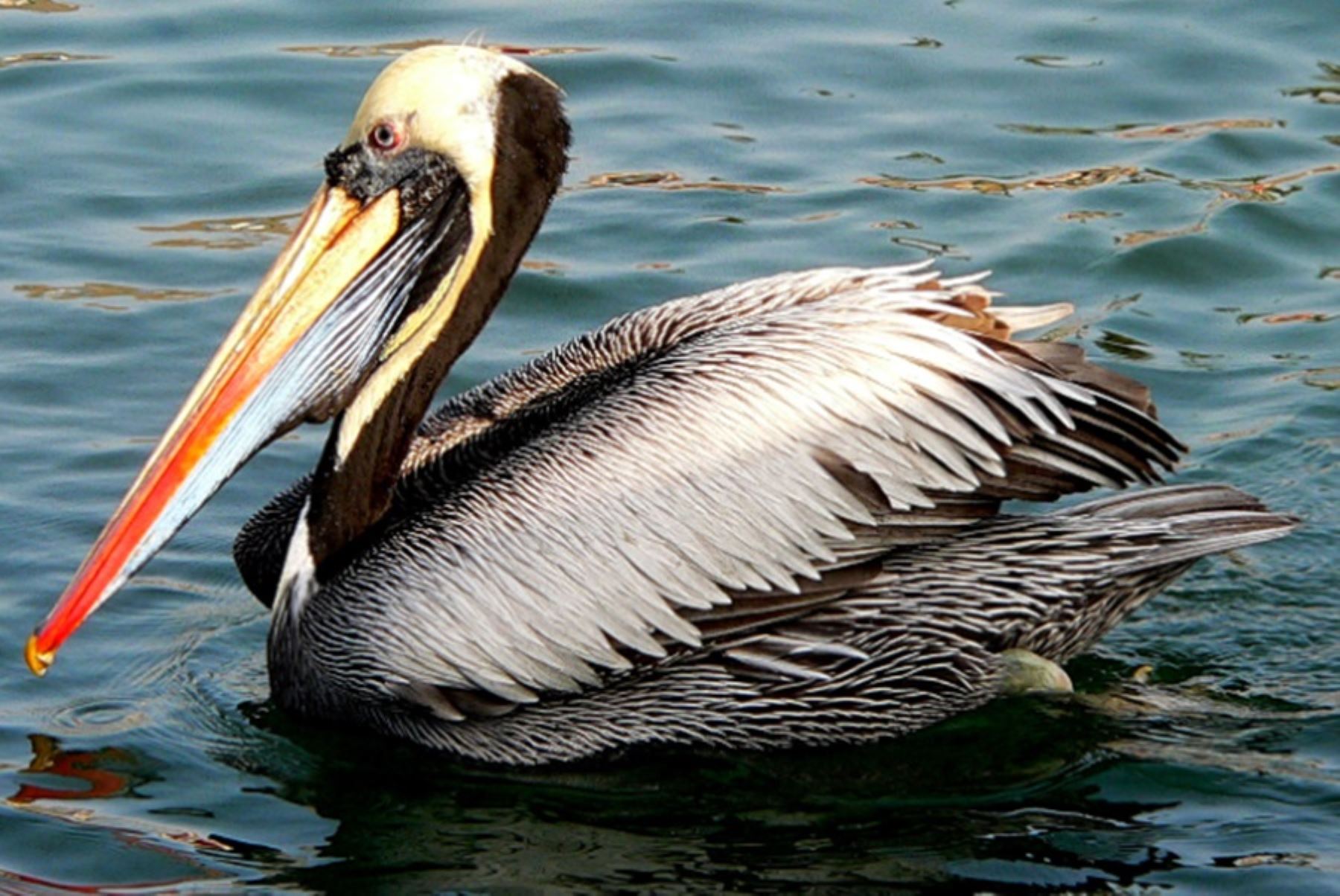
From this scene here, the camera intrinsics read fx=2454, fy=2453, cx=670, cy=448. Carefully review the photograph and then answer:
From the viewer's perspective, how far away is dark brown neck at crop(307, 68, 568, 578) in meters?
5.65

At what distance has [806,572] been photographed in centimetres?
543

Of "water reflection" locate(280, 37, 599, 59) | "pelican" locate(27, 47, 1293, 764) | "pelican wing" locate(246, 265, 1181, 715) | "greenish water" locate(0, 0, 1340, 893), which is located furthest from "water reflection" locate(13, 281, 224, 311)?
"pelican wing" locate(246, 265, 1181, 715)

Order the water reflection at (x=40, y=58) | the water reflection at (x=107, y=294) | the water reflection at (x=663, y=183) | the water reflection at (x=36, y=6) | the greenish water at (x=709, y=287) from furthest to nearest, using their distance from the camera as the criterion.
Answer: the water reflection at (x=36, y=6) → the water reflection at (x=40, y=58) → the water reflection at (x=663, y=183) → the water reflection at (x=107, y=294) → the greenish water at (x=709, y=287)

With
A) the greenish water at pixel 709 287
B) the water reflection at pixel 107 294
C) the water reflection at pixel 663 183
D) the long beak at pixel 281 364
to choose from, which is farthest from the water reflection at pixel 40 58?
the long beak at pixel 281 364

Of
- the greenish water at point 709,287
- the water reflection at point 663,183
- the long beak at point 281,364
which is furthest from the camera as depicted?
the water reflection at point 663,183

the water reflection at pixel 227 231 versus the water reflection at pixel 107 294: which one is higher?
the water reflection at pixel 227 231

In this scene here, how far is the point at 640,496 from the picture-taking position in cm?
543

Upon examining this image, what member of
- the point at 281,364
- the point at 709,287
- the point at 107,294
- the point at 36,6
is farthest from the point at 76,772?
the point at 36,6

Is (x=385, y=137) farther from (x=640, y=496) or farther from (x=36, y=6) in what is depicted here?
(x=36, y=6)

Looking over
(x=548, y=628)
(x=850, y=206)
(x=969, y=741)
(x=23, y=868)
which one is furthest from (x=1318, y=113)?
(x=23, y=868)

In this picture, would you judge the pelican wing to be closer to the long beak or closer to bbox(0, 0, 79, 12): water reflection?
the long beak

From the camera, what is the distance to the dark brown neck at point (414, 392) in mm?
5652

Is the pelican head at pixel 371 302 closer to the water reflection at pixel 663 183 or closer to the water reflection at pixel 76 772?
the water reflection at pixel 76 772

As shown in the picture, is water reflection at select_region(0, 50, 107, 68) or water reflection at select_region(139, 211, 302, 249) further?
water reflection at select_region(0, 50, 107, 68)
